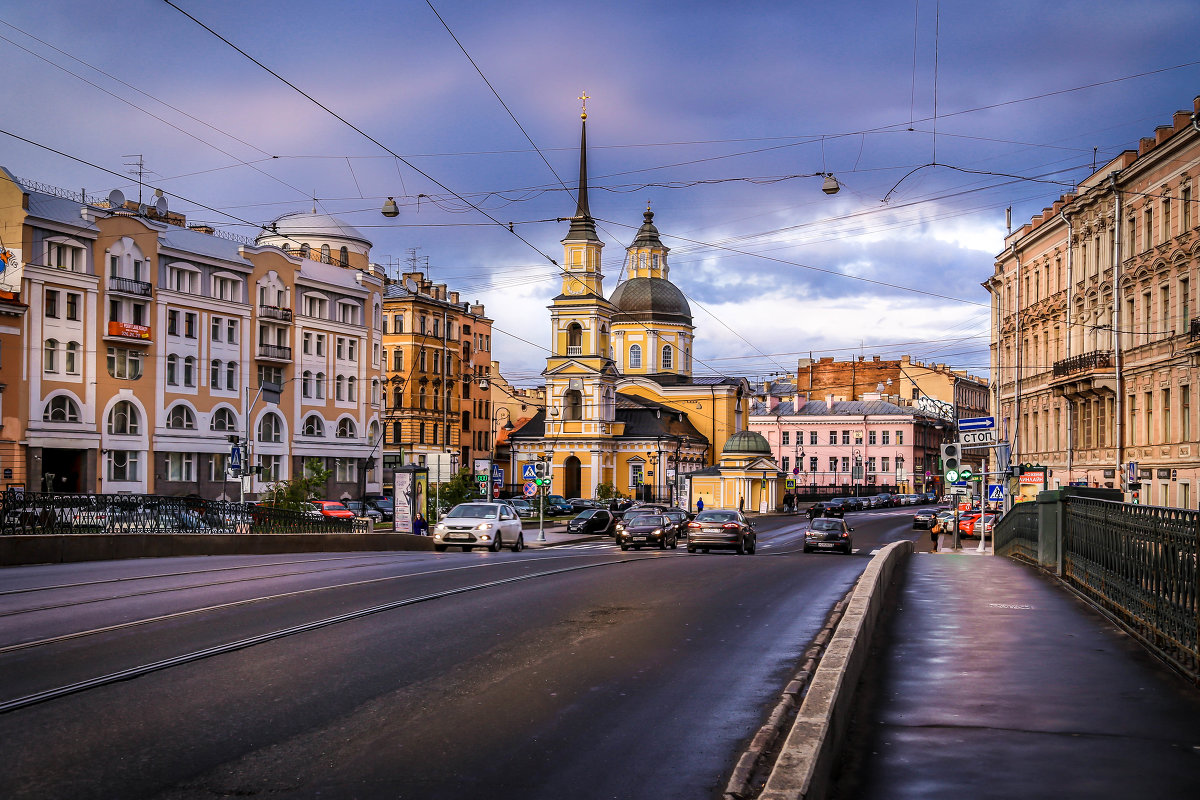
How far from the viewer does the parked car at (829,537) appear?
42.6 m

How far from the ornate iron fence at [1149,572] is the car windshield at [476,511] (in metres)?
20.7

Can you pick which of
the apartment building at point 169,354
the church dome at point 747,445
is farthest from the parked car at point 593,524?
the church dome at point 747,445

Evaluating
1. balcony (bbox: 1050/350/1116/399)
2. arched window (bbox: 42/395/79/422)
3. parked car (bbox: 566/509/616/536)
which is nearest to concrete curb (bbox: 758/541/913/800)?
balcony (bbox: 1050/350/1116/399)

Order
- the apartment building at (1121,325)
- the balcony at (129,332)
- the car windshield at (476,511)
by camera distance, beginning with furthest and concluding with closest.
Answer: the balcony at (129,332) → the apartment building at (1121,325) → the car windshield at (476,511)

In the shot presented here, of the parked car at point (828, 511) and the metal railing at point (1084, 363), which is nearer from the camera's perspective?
the metal railing at point (1084, 363)

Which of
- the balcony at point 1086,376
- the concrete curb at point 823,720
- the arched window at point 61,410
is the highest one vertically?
the balcony at point 1086,376

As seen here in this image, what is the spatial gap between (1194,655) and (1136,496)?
124 feet

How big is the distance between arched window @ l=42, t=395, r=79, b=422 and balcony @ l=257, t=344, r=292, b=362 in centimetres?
1366

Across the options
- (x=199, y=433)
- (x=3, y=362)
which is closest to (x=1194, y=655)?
(x=3, y=362)

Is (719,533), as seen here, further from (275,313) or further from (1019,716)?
(275,313)

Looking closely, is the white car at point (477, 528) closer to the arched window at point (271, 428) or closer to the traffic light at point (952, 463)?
the traffic light at point (952, 463)

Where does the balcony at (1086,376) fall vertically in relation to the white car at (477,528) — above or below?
above

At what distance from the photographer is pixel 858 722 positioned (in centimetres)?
819

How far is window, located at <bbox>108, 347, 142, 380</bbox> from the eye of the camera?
61.0 metres
